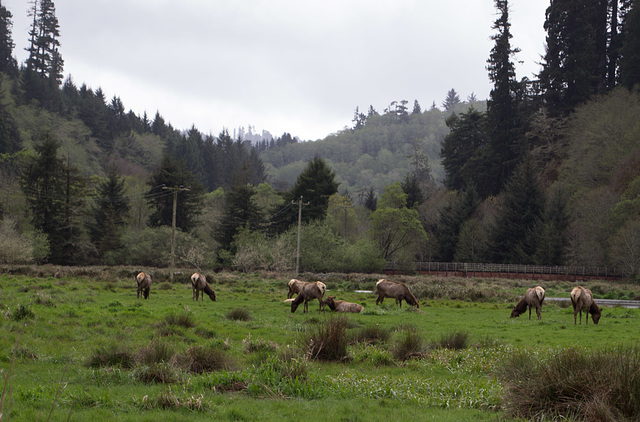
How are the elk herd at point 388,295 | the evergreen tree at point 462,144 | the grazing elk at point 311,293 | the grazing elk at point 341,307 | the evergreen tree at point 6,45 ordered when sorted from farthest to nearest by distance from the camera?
1. the evergreen tree at point 6,45
2. the evergreen tree at point 462,144
3. the grazing elk at point 341,307
4. the grazing elk at point 311,293
5. the elk herd at point 388,295

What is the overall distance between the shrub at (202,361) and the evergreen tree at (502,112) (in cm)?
7796

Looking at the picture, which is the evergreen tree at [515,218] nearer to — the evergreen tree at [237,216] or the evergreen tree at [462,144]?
the evergreen tree at [462,144]

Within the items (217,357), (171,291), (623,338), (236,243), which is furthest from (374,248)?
(217,357)

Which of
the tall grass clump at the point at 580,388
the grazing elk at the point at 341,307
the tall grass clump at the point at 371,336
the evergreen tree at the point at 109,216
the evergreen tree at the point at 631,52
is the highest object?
the evergreen tree at the point at 631,52

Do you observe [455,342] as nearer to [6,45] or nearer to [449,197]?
[449,197]

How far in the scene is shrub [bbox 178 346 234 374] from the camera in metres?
10.4

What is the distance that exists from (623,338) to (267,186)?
85.1 m

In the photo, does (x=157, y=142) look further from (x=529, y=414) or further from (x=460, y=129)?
(x=529, y=414)

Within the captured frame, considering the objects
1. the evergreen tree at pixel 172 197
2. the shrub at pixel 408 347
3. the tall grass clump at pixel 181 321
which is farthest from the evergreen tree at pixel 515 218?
the shrub at pixel 408 347

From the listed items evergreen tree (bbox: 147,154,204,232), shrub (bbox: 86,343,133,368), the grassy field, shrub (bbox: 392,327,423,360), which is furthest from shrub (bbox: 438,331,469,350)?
evergreen tree (bbox: 147,154,204,232)

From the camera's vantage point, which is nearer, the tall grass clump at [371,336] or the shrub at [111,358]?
the shrub at [111,358]

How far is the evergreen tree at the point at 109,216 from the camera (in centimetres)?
6756

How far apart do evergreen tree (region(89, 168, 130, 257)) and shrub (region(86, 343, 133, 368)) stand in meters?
59.4

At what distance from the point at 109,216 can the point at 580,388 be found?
68952 millimetres
